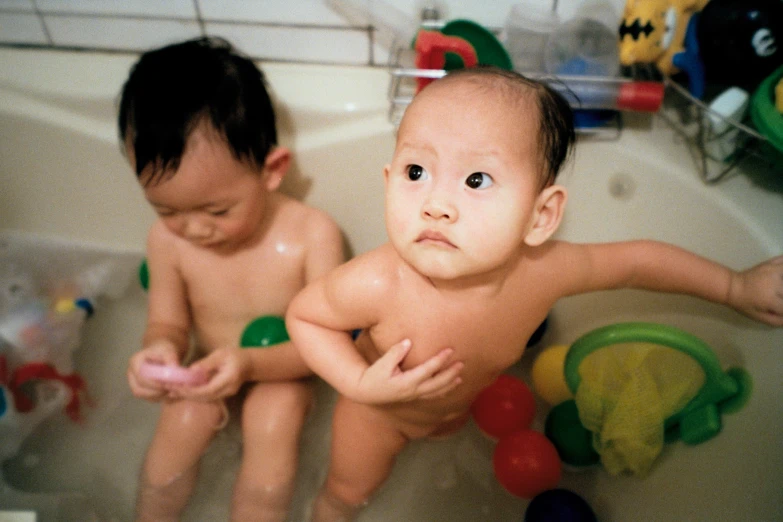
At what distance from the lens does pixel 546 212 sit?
606mm

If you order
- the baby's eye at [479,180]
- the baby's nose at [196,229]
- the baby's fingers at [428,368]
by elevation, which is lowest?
the baby's fingers at [428,368]

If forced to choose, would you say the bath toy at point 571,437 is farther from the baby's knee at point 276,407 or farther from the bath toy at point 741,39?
the bath toy at point 741,39

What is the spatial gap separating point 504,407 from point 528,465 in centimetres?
11

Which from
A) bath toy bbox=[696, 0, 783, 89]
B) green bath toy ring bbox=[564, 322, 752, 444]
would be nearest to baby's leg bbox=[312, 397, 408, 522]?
green bath toy ring bbox=[564, 322, 752, 444]

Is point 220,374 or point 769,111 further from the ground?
point 769,111

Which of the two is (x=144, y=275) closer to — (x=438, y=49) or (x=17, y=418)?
(x=17, y=418)

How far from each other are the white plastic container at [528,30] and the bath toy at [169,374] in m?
0.75

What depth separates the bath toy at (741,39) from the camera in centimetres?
79

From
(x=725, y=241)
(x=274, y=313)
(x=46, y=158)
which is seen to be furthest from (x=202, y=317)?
(x=725, y=241)

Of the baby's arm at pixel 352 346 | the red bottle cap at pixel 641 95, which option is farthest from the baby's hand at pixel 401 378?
the red bottle cap at pixel 641 95

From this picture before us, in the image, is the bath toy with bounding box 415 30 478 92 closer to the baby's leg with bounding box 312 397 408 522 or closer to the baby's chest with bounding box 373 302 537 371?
the baby's chest with bounding box 373 302 537 371

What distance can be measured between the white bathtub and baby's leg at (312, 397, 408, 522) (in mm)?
66

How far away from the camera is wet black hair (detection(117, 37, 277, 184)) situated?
0.75 m

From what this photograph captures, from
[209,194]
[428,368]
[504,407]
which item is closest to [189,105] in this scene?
[209,194]
